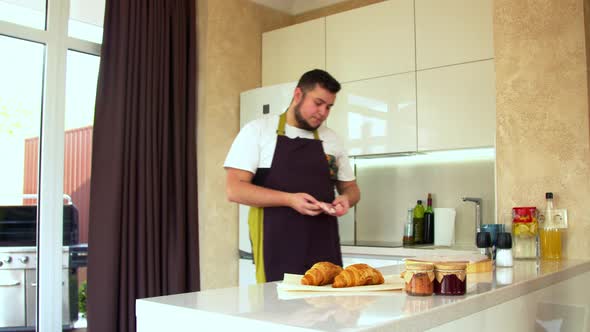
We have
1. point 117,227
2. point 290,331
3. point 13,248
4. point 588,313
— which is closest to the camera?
point 290,331

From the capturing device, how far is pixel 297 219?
7.00ft

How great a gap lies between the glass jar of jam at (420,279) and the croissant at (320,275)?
0.64 ft

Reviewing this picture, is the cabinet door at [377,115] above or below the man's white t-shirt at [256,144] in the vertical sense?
above

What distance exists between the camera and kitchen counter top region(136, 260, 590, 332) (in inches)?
37.7

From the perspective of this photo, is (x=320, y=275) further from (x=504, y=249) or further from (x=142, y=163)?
(x=142, y=163)

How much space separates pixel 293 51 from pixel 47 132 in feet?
5.32

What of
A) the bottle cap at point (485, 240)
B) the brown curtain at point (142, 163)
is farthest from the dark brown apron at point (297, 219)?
the brown curtain at point (142, 163)

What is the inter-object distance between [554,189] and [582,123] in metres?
0.27

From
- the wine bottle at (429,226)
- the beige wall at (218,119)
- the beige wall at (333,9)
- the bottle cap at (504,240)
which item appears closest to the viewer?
the bottle cap at (504,240)

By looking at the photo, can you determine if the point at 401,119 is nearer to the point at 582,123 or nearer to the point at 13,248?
the point at 582,123

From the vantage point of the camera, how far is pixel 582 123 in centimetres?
220

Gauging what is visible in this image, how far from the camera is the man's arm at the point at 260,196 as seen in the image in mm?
1992

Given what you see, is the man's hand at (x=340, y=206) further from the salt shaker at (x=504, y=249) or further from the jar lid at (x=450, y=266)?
the jar lid at (x=450, y=266)

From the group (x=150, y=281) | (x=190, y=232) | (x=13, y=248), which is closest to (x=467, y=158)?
(x=190, y=232)
